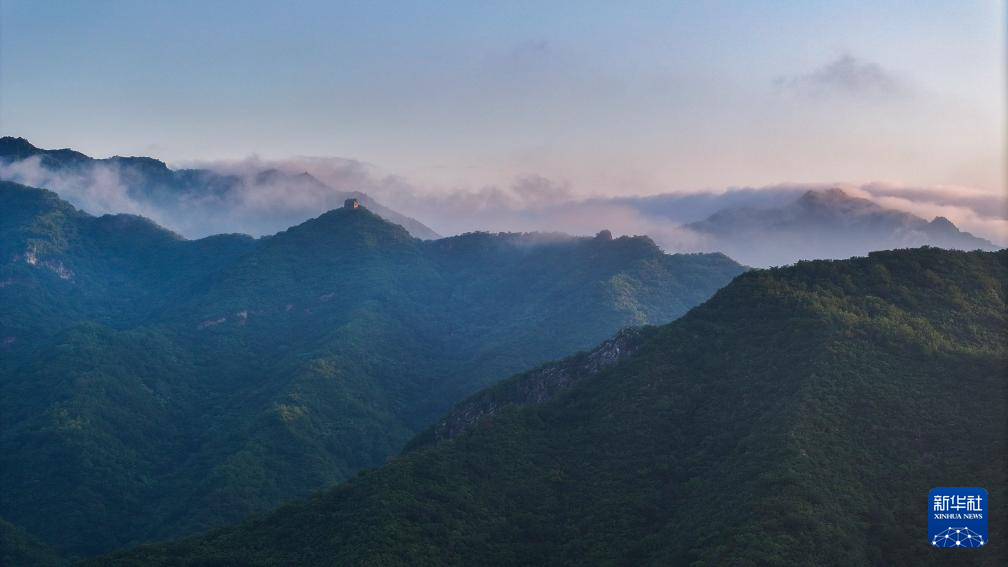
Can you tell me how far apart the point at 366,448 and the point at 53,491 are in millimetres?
50076

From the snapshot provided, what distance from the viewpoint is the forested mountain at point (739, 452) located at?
62.2m

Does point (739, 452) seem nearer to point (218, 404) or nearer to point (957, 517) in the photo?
point (957, 517)

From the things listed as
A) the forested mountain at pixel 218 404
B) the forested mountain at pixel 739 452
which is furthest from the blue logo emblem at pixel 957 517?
the forested mountain at pixel 218 404

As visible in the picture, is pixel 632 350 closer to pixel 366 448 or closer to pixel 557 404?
pixel 557 404

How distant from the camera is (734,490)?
6644cm

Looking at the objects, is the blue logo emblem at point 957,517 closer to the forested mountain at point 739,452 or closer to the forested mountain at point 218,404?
the forested mountain at point 739,452

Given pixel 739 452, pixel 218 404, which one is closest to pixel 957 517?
pixel 739 452

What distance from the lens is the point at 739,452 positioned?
72.6m

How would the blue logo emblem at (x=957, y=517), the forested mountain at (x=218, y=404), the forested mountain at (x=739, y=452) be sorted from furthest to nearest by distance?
the forested mountain at (x=218, y=404)
the forested mountain at (x=739, y=452)
the blue logo emblem at (x=957, y=517)

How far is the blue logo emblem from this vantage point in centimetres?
5584

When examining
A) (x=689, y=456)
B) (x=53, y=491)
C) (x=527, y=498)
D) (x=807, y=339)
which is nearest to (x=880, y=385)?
(x=807, y=339)

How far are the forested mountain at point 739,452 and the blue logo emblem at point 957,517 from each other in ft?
3.03

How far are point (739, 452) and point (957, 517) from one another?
18.5m

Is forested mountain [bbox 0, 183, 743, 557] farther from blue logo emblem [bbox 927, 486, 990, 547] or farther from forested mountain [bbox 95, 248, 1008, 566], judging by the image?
blue logo emblem [bbox 927, 486, 990, 547]
